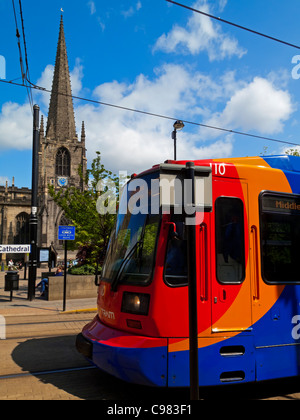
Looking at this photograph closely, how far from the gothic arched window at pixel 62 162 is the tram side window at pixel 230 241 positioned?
6386 centimetres

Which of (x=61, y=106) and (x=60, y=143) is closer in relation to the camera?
(x=60, y=143)

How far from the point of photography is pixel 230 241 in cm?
448

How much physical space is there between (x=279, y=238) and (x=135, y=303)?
2155 millimetres

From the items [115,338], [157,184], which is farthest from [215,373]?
[157,184]

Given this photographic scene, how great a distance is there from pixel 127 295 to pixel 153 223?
976mm

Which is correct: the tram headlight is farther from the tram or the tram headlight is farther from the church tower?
the church tower

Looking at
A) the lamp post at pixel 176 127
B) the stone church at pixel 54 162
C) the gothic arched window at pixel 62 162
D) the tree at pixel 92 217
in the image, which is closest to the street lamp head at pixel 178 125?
the lamp post at pixel 176 127

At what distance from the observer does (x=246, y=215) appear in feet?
15.1

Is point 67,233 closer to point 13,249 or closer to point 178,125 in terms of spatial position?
point 13,249

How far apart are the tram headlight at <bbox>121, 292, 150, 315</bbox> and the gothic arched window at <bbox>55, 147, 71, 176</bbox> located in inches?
2509

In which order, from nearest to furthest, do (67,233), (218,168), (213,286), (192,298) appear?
(192,298) → (213,286) → (218,168) → (67,233)

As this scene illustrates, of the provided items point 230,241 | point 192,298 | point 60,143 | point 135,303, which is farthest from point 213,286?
point 60,143

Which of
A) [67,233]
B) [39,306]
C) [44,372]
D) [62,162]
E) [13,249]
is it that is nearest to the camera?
[44,372]

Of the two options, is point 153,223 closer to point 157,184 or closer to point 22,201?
point 157,184
